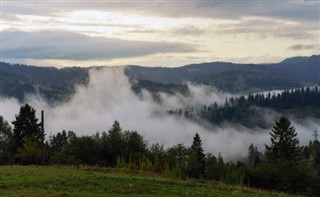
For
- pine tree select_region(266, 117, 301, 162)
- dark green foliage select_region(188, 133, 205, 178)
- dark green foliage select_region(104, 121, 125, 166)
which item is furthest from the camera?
pine tree select_region(266, 117, 301, 162)

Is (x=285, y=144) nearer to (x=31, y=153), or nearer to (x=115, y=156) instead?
(x=115, y=156)

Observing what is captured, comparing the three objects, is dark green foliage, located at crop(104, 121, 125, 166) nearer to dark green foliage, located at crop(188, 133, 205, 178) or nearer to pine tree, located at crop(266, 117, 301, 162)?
dark green foliage, located at crop(188, 133, 205, 178)

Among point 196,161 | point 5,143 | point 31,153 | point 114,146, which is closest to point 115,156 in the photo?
point 114,146

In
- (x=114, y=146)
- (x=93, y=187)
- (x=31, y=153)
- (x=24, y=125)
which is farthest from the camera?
(x=24, y=125)

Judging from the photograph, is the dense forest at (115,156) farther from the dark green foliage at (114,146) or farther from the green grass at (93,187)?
the green grass at (93,187)

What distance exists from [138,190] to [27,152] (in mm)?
49071

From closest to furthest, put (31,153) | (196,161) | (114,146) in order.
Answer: (31,153) < (114,146) < (196,161)

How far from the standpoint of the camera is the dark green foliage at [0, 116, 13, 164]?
87562mm

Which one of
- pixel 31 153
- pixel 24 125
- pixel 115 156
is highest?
pixel 24 125

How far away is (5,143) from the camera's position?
9356 cm

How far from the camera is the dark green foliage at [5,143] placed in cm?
8756

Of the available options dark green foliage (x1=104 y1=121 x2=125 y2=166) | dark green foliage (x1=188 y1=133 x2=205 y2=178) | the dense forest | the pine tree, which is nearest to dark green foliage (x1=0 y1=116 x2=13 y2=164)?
the dense forest

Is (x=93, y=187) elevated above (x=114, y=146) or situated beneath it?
situated beneath

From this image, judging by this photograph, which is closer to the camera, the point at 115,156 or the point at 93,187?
the point at 93,187
